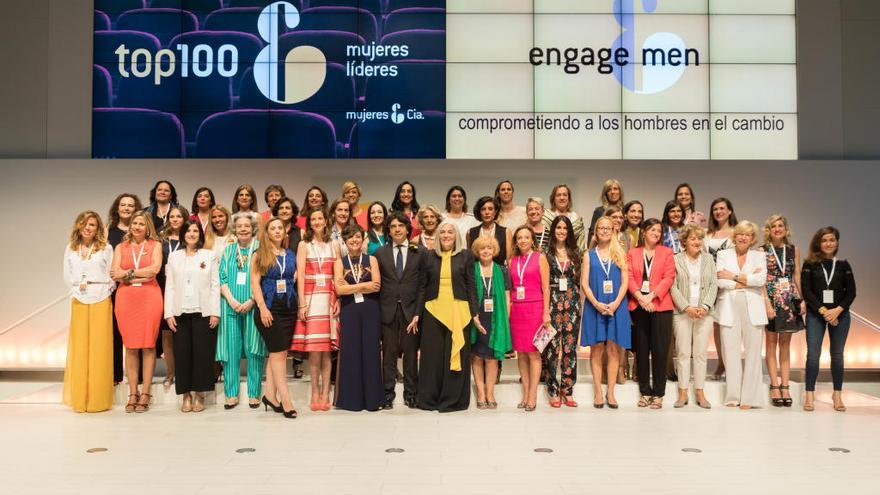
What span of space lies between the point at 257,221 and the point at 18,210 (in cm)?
475

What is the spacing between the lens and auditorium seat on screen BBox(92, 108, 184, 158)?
32.7ft

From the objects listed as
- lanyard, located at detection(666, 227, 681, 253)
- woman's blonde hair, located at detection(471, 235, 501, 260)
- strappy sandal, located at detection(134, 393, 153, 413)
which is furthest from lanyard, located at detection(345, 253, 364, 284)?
lanyard, located at detection(666, 227, 681, 253)

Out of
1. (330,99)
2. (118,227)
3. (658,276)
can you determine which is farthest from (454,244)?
(330,99)

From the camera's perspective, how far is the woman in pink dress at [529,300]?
266 inches

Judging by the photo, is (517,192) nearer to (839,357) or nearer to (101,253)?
(839,357)

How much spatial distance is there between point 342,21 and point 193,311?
16.3 feet

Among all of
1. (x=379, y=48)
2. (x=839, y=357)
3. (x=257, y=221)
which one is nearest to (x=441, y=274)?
(x=257, y=221)

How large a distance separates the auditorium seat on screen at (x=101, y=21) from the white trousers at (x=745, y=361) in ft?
26.8

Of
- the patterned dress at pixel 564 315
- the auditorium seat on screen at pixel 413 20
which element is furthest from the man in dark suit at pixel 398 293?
the auditorium seat on screen at pixel 413 20

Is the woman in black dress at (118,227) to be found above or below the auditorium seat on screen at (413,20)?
below

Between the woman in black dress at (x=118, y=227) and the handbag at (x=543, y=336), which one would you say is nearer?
the handbag at (x=543, y=336)

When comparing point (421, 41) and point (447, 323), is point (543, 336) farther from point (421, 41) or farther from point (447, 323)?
point (421, 41)

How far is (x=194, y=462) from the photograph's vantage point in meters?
4.98

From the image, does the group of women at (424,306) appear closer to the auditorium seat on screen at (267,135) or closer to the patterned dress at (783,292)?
the patterned dress at (783,292)
